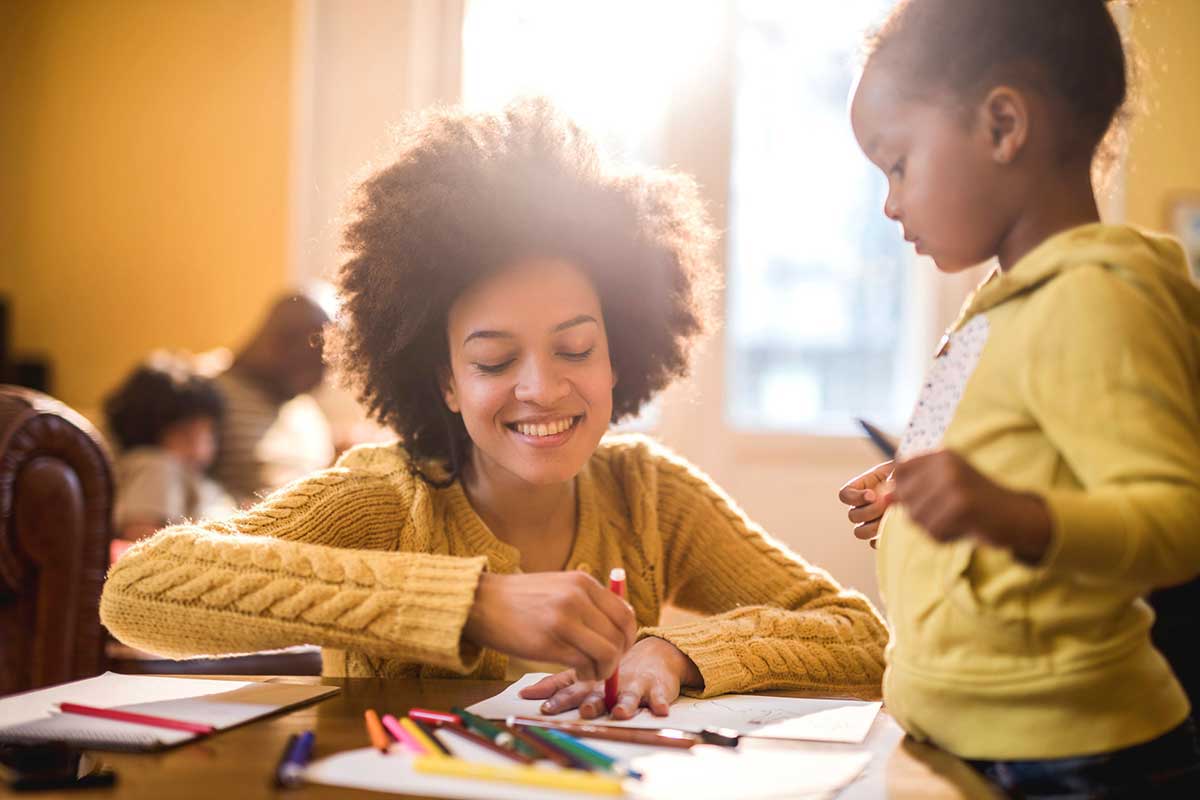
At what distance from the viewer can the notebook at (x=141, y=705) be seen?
2.56ft

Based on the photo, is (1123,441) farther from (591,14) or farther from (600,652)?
(591,14)

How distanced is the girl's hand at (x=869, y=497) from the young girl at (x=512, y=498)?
190mm

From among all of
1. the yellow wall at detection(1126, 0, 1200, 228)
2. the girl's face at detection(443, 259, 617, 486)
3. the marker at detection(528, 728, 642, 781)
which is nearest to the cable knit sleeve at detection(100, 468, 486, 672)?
the marker at detection(528, 728, 642, 781)

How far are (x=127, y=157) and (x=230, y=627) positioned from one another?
12.3ft

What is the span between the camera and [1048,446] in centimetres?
67

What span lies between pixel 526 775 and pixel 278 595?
0.38 m

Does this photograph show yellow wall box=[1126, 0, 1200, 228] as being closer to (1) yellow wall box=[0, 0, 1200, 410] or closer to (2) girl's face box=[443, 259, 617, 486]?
(2) girl's face box=[443, 259, 617, 486]

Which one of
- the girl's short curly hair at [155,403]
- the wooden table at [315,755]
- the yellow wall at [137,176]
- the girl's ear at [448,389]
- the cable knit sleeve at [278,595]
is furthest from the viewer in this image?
the yellow wall at [137,176]

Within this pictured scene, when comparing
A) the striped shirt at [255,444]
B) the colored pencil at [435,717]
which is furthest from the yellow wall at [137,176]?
the colored pencil at [435,717]

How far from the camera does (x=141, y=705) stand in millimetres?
894

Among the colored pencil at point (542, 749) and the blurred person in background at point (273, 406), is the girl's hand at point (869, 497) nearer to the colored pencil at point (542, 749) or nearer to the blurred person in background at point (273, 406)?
the colored pencil at point (542, 749)

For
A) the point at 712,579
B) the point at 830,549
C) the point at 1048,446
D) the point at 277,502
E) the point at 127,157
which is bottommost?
the point at 830,549

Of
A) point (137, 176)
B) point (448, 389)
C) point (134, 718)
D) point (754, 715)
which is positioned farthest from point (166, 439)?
point (754, 715)

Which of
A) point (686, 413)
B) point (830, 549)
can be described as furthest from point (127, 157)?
point (830, 549)
